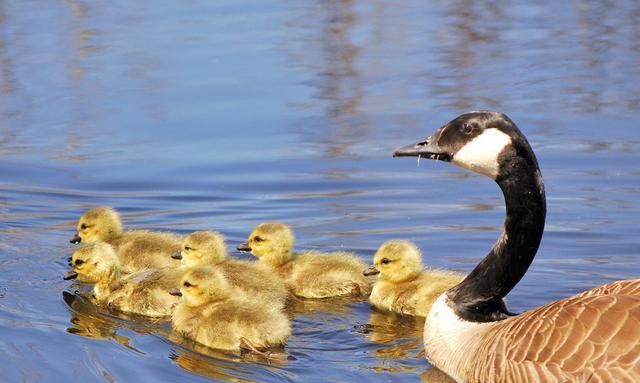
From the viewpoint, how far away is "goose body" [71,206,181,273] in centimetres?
838

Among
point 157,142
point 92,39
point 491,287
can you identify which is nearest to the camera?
point 491,287

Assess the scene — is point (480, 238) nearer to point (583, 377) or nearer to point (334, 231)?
point (334, 231)

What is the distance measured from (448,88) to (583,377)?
21.5 feet

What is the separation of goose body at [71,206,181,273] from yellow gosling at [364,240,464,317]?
4.77 feet

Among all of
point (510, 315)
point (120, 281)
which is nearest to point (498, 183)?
point (510, 315)

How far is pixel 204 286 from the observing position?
7.20 meters

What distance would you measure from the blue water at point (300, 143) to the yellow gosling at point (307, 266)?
0.16 metres

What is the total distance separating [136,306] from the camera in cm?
765

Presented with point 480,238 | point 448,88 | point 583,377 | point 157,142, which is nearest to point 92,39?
point 157,142

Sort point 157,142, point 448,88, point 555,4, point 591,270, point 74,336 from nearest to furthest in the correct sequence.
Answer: point 74,336
point 591,270
point 157,142
point 448,88
point 555,4

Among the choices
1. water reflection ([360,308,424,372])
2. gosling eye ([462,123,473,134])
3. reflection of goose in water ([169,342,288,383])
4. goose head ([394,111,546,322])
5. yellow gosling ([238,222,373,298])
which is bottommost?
water reflection ([360,308,424,372])

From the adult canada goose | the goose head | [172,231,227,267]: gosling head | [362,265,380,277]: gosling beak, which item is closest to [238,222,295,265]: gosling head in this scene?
[172,231,227,267]: gosling head

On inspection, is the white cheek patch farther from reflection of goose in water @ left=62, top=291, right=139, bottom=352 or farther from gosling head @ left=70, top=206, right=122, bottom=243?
gosling head @ left=70, top=206, right=122, bottom=243

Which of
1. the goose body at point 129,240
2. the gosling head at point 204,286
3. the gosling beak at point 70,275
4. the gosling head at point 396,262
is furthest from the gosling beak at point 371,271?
the gosling beak at point 70,275
